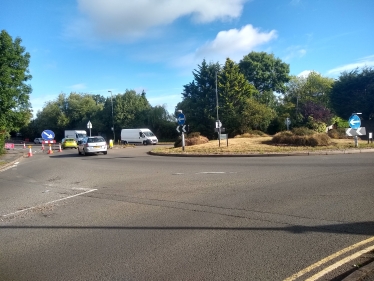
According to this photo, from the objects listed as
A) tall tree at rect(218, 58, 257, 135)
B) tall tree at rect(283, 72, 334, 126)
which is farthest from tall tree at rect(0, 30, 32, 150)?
tall tree at rect(283, 72, 334, 126)

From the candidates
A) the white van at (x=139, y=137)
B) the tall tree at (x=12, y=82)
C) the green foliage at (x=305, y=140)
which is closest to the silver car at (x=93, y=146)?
the tall tree at (x=12, y=82)

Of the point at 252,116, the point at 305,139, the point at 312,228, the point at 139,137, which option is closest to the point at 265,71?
the point at 252,116

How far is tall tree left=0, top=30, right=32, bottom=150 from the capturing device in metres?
27.5

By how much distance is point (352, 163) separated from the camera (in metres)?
13.0

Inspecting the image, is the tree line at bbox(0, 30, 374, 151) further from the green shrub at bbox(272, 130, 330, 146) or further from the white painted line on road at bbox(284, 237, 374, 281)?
the white painted line on road at bbox(284, 237, 374, 281)

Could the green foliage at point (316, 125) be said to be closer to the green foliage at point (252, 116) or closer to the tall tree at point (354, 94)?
the green foliage at point (252, 116)

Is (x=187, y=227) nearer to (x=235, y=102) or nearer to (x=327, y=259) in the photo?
(x=327, y=259)

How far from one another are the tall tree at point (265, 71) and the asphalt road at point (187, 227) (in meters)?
49.6

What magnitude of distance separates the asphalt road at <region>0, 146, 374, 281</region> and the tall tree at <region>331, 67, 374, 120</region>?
37853 millimetres

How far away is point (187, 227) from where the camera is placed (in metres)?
5.88

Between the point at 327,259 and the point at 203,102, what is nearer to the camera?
the point at 327,259

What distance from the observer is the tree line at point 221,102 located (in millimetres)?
29453

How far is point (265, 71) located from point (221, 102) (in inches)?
693

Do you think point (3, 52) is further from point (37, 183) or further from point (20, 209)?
point (20, 209)
